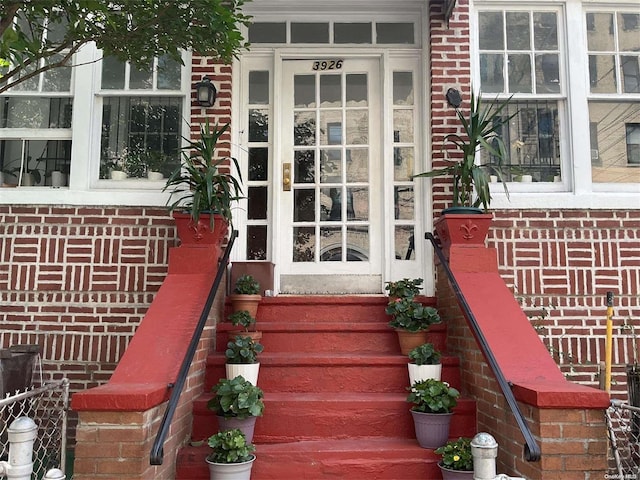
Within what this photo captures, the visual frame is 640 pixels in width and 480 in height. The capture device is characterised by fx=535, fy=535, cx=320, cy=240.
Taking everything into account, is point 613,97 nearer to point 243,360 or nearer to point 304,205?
point 304,205

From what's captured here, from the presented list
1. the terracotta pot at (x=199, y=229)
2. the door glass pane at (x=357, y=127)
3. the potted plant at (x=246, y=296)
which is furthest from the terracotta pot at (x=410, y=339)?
the door glass pane at (x=357, y=127)

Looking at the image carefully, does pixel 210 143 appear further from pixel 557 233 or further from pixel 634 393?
pixel 634 393

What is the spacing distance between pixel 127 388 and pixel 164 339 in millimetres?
593

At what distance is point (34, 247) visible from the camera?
15.5ft

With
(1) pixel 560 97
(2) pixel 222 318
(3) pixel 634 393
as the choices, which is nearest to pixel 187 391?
(2) pixel 222 318

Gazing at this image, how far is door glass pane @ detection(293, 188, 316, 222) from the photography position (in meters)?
5.14

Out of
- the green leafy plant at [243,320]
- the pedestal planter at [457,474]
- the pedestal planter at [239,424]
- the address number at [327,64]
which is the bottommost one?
the pedestal planter at [457,474]

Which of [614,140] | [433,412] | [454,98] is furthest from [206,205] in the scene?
[614,140]

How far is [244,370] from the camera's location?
3.65m

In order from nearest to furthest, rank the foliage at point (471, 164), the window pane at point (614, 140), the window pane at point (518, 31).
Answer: the foliage at point (471, 164)
the window pane at point (614, 140)
the window pane at point (518, 31)

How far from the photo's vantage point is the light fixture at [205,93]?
4.79 meters

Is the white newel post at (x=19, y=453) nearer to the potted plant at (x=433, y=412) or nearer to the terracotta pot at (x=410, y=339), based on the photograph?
the potted plant at (x=433, y=412)

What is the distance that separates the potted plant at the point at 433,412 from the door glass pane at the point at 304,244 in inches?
77.8

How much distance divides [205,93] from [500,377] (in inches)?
134
